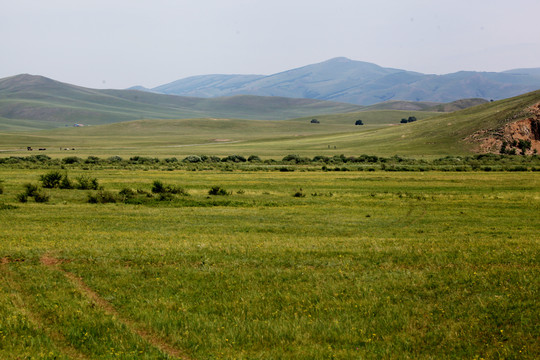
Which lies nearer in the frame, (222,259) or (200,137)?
(222,259)

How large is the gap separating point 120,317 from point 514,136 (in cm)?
9235

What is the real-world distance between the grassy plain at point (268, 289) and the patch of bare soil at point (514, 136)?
235ft

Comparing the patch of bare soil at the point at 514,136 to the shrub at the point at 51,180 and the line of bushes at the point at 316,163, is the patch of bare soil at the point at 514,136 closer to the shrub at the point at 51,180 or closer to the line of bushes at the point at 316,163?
the line of bushes at the point at 316,163

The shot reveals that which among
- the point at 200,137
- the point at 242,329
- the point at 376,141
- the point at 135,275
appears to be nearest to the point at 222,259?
the point at 135,275

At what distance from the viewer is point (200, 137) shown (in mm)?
162250

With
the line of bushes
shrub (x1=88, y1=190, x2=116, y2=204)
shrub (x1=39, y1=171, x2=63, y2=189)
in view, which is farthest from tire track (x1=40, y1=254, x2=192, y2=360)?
the line of bushes

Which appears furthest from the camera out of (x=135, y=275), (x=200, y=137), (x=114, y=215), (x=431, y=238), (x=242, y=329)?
(x=200, y=137)

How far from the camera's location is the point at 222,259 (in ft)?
47.2

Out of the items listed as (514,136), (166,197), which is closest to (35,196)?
(166,197)

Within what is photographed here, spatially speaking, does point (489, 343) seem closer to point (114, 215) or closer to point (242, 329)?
point (242, 329)

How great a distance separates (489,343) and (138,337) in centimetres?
640

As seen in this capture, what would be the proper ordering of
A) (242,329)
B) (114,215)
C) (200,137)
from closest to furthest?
(242,329), (114,215), (200,137)

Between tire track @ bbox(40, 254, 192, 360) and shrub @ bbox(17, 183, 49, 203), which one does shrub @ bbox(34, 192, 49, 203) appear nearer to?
shrub @ bbox(17, 183, 49, 203)

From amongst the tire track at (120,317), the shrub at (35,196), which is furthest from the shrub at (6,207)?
the tire track at (120,317)
